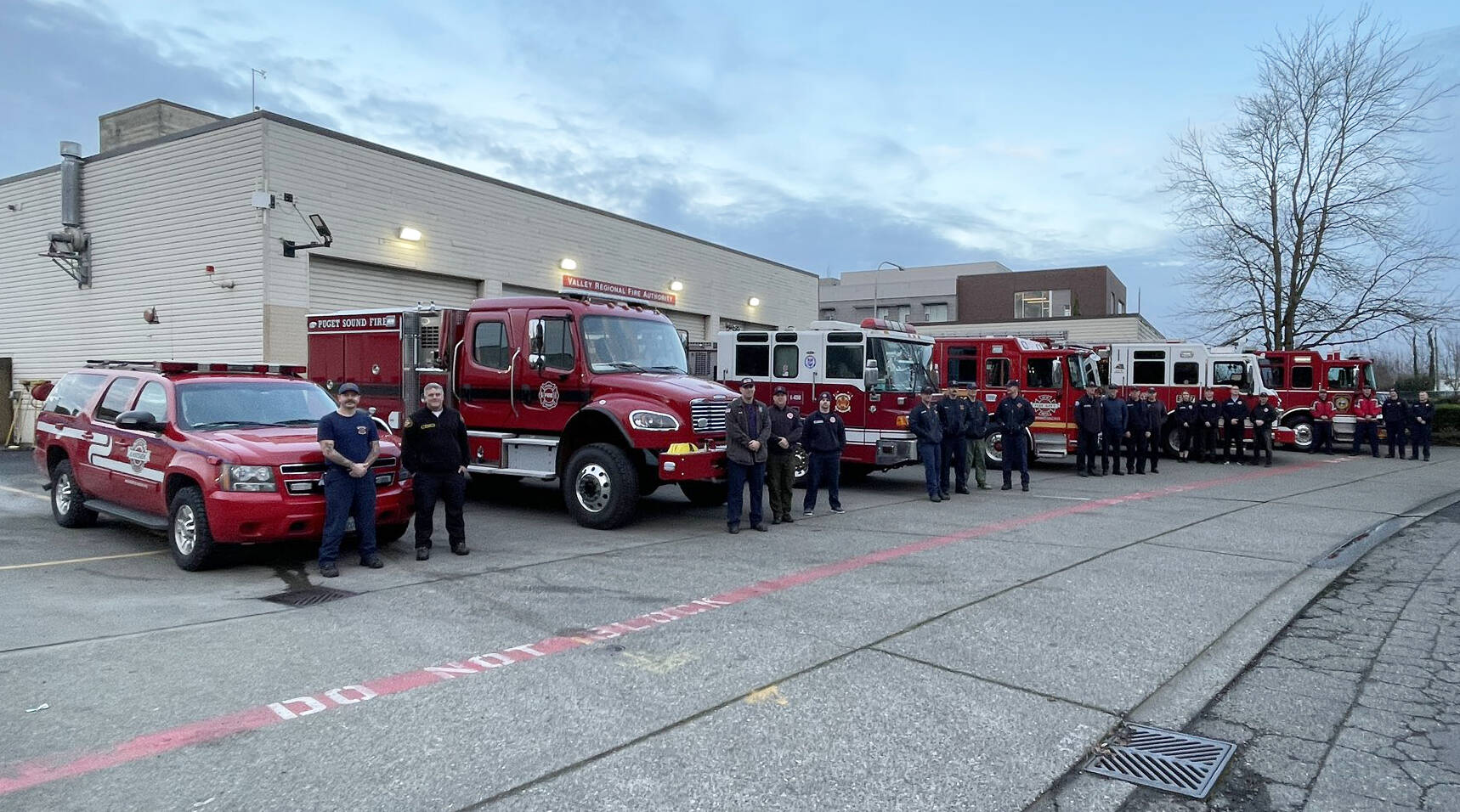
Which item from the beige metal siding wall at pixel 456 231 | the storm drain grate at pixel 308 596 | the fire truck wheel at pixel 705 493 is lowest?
the storm drain grate at pixel 308 596

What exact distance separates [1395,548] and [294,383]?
1141 cm

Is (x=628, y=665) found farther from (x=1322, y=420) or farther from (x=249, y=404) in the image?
(x=1322, y=420)

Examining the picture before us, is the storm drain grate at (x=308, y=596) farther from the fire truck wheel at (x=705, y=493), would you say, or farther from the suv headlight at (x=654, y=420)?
the fire truck wheel at (x=705, y=493)

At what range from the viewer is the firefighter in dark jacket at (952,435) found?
13.4 meters

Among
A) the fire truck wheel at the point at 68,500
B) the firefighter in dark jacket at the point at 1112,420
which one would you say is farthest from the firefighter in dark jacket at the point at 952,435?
the fire truck wheel at the point at 68,500

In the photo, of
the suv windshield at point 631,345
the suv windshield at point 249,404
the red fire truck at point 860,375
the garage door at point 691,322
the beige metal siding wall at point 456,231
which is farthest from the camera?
the garage door at point 691,322

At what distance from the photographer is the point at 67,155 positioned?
64.5 ft

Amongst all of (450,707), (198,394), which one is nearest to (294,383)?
(198,394)

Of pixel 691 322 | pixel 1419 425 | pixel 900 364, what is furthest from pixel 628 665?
pixel 1419 425

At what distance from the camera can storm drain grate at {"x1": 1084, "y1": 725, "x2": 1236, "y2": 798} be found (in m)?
3.72

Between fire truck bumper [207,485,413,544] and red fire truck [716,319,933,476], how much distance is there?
733 cm

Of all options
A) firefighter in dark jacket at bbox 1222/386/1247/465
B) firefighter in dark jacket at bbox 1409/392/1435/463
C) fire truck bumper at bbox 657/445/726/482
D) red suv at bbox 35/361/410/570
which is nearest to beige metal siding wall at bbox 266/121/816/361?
red suv at bbox 35/361/410/570

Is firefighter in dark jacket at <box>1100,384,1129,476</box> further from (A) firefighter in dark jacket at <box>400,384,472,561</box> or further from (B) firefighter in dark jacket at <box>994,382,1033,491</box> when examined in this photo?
(A) firefighter in dark jacket at <box>400,384,472,561</box>

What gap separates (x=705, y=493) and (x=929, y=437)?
3.35 metres
